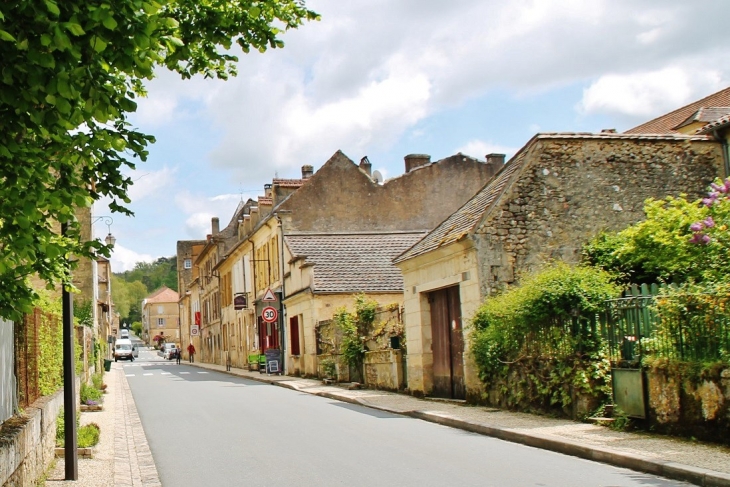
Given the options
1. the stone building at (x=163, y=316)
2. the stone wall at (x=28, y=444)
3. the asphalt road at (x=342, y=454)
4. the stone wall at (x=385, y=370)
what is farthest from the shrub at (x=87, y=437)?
the stone building at (x=163, y=316)

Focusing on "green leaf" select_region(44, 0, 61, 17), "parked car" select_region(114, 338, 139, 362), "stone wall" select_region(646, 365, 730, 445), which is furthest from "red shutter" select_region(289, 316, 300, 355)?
"parked car" select_region(114, 338, 139, 362)

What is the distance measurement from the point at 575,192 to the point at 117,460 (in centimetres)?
1055

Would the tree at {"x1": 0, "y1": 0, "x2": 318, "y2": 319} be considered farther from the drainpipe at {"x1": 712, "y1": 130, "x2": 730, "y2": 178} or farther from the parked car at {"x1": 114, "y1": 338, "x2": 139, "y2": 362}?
the parked car at {"x1": 114, "y1": 338, "x2": 139, "y2": 362}

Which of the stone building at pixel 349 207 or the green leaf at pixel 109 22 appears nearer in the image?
the green leaf at pixel 109 22

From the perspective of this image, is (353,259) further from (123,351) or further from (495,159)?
(123,351)

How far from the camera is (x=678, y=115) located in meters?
30.6

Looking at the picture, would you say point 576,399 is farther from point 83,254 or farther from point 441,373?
point 83,254

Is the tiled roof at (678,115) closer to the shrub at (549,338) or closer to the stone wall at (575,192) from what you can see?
the stone wall at (575,192)

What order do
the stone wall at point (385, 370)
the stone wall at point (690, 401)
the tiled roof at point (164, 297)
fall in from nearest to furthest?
the stone wall at point (690, 401)
the stone wall at point (385, 370)
the tiled roof at point (164, 297)

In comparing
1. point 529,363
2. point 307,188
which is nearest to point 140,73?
point 529,363

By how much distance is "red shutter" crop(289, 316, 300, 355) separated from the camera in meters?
34.5

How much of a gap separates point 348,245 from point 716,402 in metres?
A: 23.2

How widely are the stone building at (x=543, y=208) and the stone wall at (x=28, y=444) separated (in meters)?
9.00

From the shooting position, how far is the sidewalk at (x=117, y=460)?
9.36m
